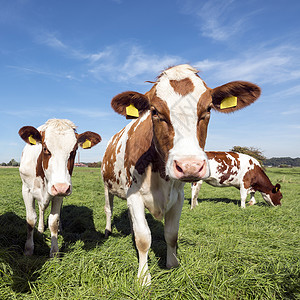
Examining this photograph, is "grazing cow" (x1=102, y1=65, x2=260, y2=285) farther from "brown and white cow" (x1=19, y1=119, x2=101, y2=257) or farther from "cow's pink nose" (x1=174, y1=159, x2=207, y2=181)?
"brown and white cow" (x1=19, y1=119, x2=101, y2=257)

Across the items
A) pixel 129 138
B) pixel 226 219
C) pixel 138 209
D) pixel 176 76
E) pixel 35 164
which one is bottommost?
pixel 226 219

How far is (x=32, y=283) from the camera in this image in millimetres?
2809

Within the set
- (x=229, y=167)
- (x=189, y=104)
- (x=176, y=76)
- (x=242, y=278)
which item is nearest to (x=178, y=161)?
(x=189, y=104)

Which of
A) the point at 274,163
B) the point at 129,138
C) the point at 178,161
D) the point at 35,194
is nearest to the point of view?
the point at 178,161

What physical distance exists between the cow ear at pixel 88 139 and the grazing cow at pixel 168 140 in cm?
60

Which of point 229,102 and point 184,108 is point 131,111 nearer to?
point 184,108

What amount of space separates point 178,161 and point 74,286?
1877mm

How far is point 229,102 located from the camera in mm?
2955

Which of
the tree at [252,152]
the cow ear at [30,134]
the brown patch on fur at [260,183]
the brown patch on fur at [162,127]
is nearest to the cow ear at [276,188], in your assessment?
the brown patch on fur at [260,183]

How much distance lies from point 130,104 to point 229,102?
3.84 feet

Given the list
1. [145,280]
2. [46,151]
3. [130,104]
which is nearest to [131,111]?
[130,104]

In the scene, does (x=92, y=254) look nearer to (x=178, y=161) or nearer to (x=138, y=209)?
(x=138, y=209)

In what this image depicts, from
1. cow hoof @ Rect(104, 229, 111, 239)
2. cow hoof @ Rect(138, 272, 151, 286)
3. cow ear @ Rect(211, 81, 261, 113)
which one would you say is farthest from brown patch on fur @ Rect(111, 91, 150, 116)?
cow hoof @ Rect(104, 229, 111, 239)

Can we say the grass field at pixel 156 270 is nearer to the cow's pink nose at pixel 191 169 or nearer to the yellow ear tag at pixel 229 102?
the cow's pink nose at pixel 191 169
